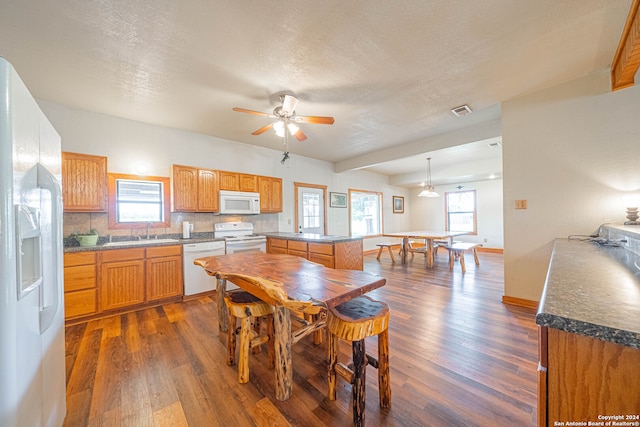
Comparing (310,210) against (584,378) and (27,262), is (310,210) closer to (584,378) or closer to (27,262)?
(27,262)

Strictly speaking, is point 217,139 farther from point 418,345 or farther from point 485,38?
point 418,345

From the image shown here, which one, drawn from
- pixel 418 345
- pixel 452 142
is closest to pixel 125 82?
pixel 418 345

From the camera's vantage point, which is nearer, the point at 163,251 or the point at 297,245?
the point at 163,251

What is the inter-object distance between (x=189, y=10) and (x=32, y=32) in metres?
1.30

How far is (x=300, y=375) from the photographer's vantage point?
1.72 meters

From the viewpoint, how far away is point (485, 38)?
188 centimetres

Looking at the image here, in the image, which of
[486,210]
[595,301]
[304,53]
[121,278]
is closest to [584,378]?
[595,301]

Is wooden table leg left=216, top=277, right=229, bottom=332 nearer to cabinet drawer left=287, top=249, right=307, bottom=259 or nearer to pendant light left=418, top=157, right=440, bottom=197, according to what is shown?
cabinet drawer left=287, top=249, right=307, bottom=259

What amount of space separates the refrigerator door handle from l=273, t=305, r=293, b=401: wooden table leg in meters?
1.02

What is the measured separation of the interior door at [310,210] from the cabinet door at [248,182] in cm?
126

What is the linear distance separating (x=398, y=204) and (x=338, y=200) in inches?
121

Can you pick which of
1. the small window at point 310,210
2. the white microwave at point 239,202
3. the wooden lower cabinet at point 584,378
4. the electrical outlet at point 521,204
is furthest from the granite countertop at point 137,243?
the electrical outlet at point 521,204

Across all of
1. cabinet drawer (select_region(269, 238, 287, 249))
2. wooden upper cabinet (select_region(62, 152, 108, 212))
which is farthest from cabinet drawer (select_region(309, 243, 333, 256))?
wooden upper cabinet (select_region(62, 152, 108, 212))

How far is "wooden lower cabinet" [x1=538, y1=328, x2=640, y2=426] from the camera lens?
0.53 m
